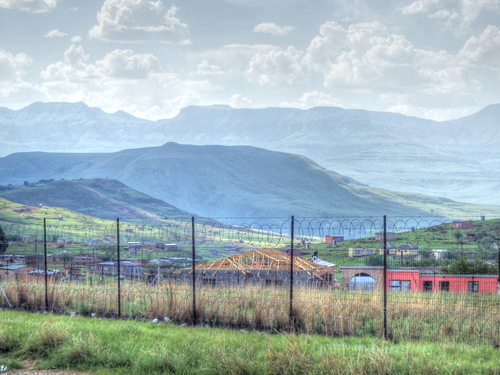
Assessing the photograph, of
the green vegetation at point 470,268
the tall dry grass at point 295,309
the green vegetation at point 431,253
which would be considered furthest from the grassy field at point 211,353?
the green vegetation at point 470,268

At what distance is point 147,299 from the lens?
16.6m

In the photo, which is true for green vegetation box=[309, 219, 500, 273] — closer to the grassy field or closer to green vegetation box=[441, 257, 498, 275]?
green vegetation box=[441, 257, 498, 275]

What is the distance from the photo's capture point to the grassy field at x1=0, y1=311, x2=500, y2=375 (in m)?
10.2

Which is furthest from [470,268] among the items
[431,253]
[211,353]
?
[211,353]

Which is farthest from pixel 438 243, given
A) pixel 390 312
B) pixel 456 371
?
pixel 456 371

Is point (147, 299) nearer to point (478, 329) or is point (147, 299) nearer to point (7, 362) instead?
point (7, 362)

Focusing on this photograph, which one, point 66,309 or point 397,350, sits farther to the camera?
point 66,309

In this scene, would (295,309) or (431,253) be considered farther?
(431,253)

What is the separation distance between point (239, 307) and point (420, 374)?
650 centimetres

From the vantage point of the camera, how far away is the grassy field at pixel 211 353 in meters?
10.2

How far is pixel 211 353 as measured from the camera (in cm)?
1112

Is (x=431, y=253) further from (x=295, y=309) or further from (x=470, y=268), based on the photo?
(x=295, y=309)

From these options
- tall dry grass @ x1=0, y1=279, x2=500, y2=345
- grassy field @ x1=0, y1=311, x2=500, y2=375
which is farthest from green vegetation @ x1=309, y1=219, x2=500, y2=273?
grassy field @ x1=0, y1=311, x2=500, y2=375

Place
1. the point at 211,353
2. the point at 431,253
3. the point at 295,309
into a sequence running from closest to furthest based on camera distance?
the point at 211,353
the point at 295,309
the point at 431,253
